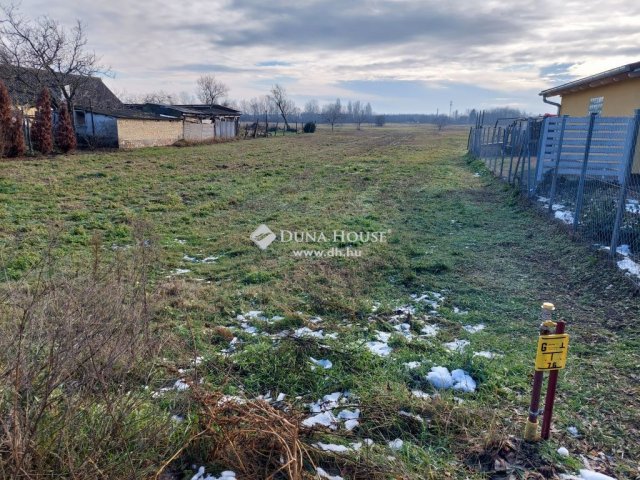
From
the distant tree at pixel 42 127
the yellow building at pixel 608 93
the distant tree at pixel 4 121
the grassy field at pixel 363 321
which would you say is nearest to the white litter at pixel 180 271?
the grassy field at pixel 363 321

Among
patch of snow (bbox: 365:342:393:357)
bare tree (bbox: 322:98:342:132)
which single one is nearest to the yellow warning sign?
patch of snow (bbox: 365:342:393:357)

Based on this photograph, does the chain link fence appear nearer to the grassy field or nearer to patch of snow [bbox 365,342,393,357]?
the grassy field

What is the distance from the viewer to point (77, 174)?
1332cm

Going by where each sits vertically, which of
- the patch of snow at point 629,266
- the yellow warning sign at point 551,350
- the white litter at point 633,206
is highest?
the white litter at point 633,206

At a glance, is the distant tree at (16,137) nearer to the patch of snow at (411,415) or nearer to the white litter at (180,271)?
the white litter at (180,271)

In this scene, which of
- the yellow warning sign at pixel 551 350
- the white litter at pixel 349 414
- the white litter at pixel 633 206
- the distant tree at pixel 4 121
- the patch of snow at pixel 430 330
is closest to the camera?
the yellow warning sign at pixel 551 350

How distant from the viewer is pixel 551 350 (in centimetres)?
237

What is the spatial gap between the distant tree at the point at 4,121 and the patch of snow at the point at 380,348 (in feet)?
58.1

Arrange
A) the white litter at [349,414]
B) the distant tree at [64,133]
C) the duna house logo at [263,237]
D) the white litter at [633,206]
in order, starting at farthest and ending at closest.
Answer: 1. the distant tree at [64,133]
2. the duna house logo at [263,237]
3. the white litter at [633,206]
4. the white litter at [349,414]

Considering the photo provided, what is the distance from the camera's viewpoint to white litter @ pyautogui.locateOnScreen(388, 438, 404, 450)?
2.51 m

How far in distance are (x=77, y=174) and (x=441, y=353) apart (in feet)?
43.7

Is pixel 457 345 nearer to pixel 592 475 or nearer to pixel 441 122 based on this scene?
pixel 592 475

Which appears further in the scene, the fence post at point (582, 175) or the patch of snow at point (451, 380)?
the fence post at point (582, 175)

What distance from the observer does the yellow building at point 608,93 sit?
31.8 feet
